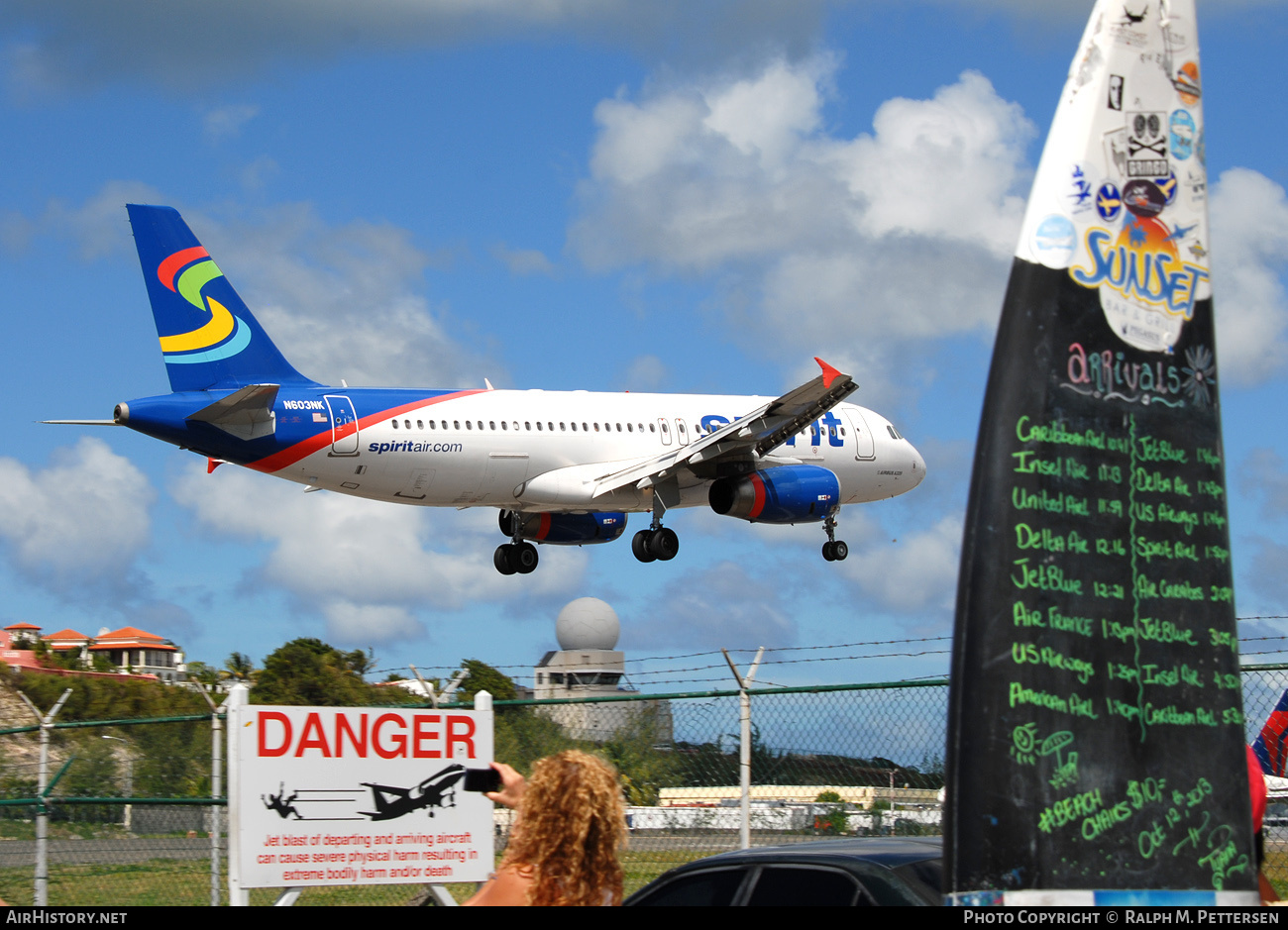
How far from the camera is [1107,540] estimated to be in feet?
17.6

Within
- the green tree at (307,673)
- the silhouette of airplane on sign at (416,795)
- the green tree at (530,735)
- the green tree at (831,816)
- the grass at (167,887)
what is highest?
the green tree at (307,673)

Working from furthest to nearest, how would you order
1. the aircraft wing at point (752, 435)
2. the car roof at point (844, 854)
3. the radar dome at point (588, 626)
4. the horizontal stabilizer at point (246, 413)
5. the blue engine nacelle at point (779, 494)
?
the radar dome at point (588, 626), the blue engine nacelle at point (779, 494), the aircraft wing at point (752, 435), the horizontal stabilizer at point (246, 413), the car roof at point (844, 854)

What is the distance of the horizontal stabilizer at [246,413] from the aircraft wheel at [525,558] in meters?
7.93

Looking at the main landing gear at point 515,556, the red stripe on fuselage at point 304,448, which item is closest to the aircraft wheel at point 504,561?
the main landing gear at point 515,556

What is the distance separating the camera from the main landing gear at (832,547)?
30.4 meters

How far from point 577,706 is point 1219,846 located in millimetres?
5759

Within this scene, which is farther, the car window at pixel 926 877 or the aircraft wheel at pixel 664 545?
the aircraft wheel at pixel 664 545

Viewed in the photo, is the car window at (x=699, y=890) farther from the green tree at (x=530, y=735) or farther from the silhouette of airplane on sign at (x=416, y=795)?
the green tree at (x=530, y=735)

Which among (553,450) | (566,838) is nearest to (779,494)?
(553,450)

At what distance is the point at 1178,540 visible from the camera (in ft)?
18.0

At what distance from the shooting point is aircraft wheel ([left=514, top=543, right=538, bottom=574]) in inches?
1251

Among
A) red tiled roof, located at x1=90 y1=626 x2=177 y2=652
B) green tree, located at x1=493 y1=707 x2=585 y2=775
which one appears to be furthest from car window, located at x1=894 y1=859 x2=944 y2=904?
red tiled roof, located at x1=90 y1=626 x2=177 y2=652

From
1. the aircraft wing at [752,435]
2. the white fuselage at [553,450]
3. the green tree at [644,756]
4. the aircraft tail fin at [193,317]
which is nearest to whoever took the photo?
the green tree at [644,756]

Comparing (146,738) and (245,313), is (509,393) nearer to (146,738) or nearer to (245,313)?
(245,313)
